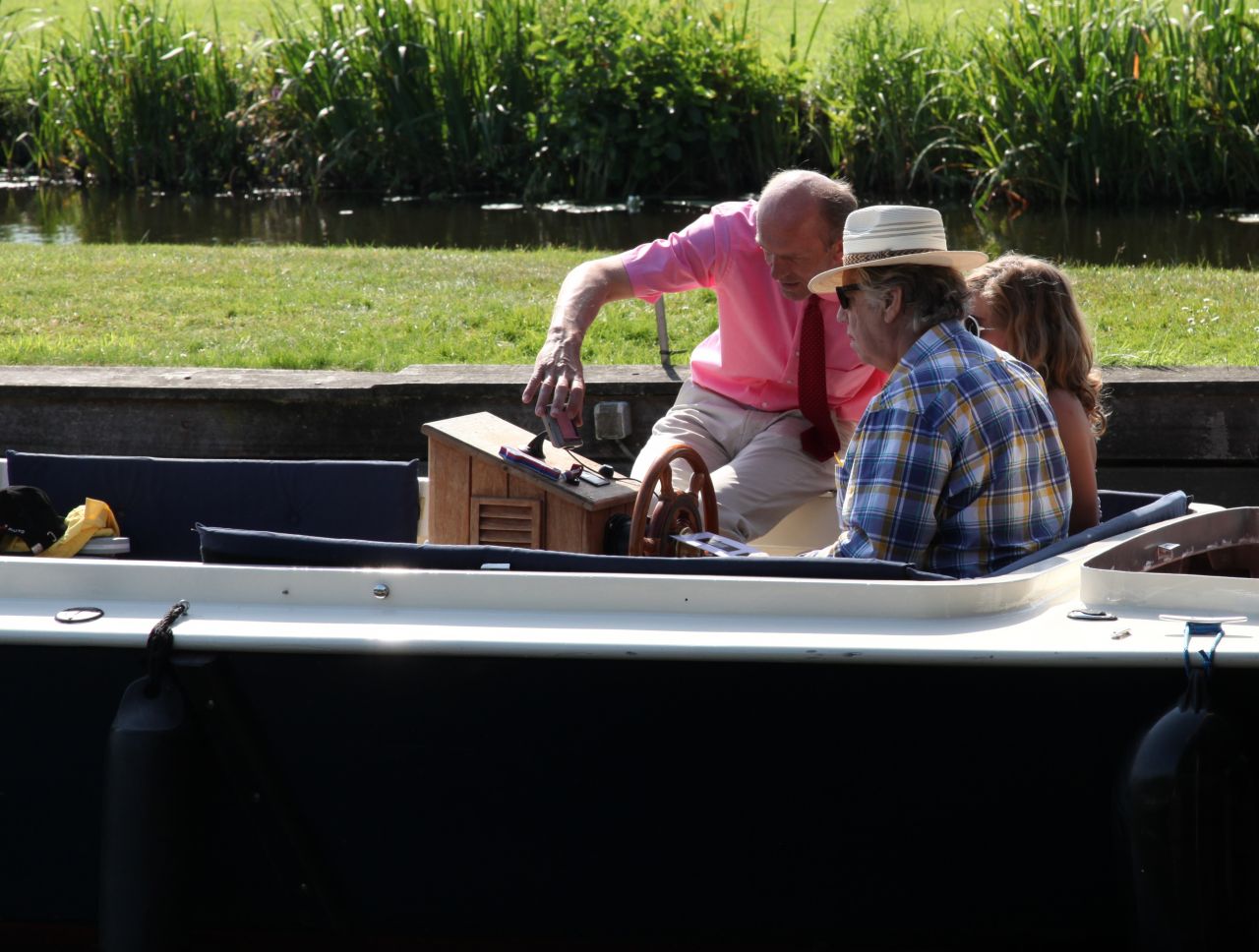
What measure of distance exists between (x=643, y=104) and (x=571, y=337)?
7475 millimetres

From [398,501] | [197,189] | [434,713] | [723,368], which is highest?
[197,189]

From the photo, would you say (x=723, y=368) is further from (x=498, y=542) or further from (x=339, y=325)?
(x=339, y=325)

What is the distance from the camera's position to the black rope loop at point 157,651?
7.30 feet

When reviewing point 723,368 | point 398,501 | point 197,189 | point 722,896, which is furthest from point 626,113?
point 722,896

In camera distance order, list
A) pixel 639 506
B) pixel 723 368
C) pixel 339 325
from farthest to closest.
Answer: pixel 339 325 → pixel 723 368 → pixel 639 506

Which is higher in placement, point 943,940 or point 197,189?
point 197,189

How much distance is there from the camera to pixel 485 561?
93.7 inches

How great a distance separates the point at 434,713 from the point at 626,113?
8.68 m

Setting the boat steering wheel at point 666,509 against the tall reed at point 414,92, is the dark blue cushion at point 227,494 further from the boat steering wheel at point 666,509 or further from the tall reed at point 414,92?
the tall reed at point 414,92

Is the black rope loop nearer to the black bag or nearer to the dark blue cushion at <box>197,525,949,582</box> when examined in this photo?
the dark blue cushion at <box>197,525,949,582</box>

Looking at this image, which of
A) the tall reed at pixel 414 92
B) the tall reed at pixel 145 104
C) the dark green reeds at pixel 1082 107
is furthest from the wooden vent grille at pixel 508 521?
the tall reed at pixel 145 104

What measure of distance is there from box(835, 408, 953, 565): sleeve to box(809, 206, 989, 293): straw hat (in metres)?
0.32

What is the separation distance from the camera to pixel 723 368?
3.95 m

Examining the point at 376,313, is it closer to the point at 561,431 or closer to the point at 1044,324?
the point at 561,431
